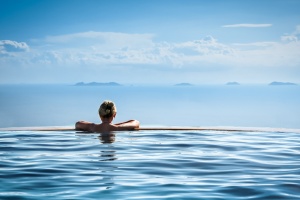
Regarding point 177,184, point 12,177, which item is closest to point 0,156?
point 12,177

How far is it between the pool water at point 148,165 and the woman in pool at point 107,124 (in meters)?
0.17

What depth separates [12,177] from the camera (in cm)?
548

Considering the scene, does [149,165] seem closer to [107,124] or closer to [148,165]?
[148,165]

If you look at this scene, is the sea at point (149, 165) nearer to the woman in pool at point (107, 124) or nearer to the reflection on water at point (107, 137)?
the reflection on water at point (107, 137)

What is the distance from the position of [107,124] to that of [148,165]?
3046 millimetres

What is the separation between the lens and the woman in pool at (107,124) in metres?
9.02

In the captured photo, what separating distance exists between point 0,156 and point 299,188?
385 centimetres

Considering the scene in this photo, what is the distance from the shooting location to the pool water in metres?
4.92

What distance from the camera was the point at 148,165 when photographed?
6.27 meters

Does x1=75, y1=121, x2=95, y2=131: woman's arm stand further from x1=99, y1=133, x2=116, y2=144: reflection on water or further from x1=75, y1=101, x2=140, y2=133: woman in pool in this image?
x1=99, y1=133, x2=116, y2=144: reflection on water

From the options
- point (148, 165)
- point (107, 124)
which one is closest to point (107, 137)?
point (107, 124)

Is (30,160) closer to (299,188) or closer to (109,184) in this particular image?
(109,184)

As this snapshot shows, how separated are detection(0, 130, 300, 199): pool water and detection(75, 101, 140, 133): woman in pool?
0.54 feet

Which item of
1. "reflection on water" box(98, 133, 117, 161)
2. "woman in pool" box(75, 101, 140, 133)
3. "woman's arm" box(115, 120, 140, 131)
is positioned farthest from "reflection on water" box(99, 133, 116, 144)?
"woman's arm" box(115, 120, 140, 131)
